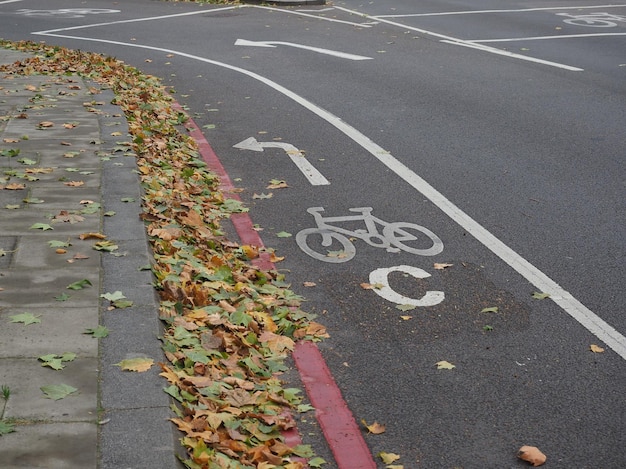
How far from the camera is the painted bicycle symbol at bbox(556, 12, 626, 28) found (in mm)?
21984

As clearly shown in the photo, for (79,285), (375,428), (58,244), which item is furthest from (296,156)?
(375,428)

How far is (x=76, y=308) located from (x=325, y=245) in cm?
253

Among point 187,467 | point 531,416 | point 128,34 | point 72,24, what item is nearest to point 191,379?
point 187,467

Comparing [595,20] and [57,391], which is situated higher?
[57,391]

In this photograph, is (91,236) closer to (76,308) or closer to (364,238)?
(76,308)

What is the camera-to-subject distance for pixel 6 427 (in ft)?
13.3

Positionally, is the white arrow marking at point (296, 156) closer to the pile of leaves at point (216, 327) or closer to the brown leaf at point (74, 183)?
the pile of leaves at point (216, 327)

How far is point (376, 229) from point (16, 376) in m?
3.86

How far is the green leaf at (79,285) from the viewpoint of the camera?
5715 mm

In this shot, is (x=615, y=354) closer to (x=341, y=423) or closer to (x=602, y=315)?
(x=602, y=315)

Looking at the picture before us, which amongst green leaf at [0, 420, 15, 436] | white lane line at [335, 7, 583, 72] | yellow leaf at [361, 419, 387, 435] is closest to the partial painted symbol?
yellow leaf at [361, 419, 387, 435]

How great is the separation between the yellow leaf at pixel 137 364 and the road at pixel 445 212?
0.99 m

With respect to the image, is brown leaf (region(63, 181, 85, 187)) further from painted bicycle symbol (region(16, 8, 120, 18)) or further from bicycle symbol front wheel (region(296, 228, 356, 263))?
painted bicycle symbol (region(16, 8, 120, 18))

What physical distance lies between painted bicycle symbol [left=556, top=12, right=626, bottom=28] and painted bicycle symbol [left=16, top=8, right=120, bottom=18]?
39.5ft
